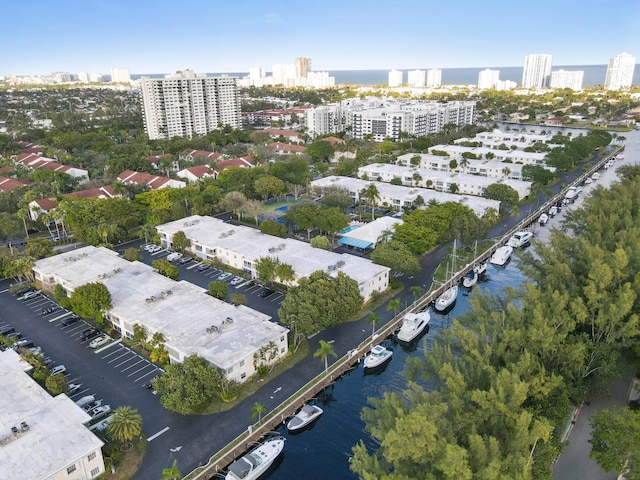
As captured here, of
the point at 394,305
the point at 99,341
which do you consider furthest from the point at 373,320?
the point at 99,341

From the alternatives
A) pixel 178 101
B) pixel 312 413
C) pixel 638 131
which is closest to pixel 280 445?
pixel 312 413

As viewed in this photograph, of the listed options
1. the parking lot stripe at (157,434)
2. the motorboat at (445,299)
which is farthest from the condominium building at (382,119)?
the parking lot stripe at (157,434)

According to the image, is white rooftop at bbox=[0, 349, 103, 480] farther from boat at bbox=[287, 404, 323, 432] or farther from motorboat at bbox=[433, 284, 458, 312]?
motorboat at bbox=[433, 284, 458, 312]

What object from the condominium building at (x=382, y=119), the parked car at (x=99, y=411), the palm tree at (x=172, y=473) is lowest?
the parked car at (x=99, y=411)

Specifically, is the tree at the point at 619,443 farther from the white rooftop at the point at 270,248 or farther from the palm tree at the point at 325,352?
the white rooftop at the point at 270,248

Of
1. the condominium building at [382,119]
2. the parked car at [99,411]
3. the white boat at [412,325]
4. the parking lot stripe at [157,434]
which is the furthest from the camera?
the condominium building at [382,119]

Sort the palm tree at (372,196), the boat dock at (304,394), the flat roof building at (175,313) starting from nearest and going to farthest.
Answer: the boat dock at (304,394), the flat roof building at (175,313), the palm tree at (372,196)
